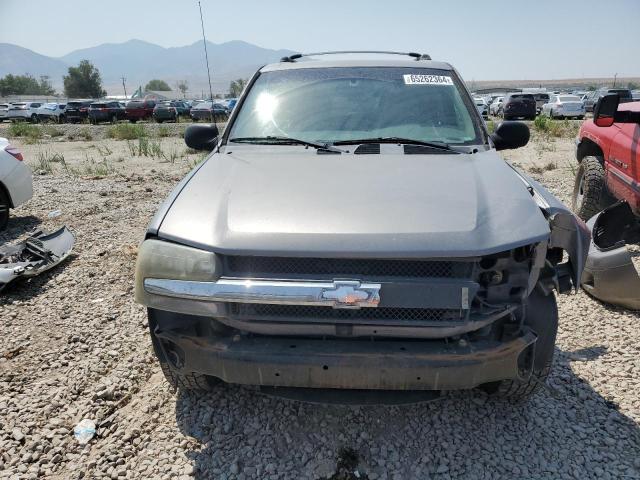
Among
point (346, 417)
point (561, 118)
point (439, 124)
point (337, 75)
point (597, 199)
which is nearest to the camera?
point (346, 417)

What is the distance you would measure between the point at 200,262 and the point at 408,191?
1.06 metres

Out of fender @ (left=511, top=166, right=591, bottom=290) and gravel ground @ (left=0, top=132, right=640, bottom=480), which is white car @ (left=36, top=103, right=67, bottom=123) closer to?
gravel ground @ (left=0, top=132, right=640, bottom=480)

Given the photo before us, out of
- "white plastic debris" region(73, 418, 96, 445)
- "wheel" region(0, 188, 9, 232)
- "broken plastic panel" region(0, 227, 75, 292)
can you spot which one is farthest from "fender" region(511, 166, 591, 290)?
"wheel" region(0, 188, 9, 232)

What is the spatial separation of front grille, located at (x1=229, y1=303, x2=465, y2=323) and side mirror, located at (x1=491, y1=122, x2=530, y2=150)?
1.75 metres

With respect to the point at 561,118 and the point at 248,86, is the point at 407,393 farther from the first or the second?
the point at 561,118

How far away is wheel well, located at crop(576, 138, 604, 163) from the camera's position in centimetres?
594

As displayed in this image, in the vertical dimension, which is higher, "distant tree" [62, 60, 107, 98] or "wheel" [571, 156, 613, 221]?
"distant tree" [62, 60, 107, 98]

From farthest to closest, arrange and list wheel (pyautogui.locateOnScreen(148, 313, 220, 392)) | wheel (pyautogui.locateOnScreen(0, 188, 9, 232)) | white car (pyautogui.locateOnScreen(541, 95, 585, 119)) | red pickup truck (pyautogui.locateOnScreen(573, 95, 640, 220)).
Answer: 1. white car (pyautogui.locateOnScreen(541, 95, 585, 119))
2. wheel (pyautogui.locateOnScreen(0, 188, 9, 232))
3. red pickup truck (pyautogui.locateOnScreen(573, 95, 640, 220))
4. wheel (pyautogui.locateOnScreen(148, 313, 220, 392))

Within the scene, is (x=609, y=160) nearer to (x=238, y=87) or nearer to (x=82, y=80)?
(x=238, y=87)

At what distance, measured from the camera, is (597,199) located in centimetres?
550

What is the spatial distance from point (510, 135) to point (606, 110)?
1579 millimetres

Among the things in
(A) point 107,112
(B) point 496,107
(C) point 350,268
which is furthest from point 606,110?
(A) point 107,112

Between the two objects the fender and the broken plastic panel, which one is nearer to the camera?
the fender

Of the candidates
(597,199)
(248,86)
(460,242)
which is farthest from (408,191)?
(597,199)
